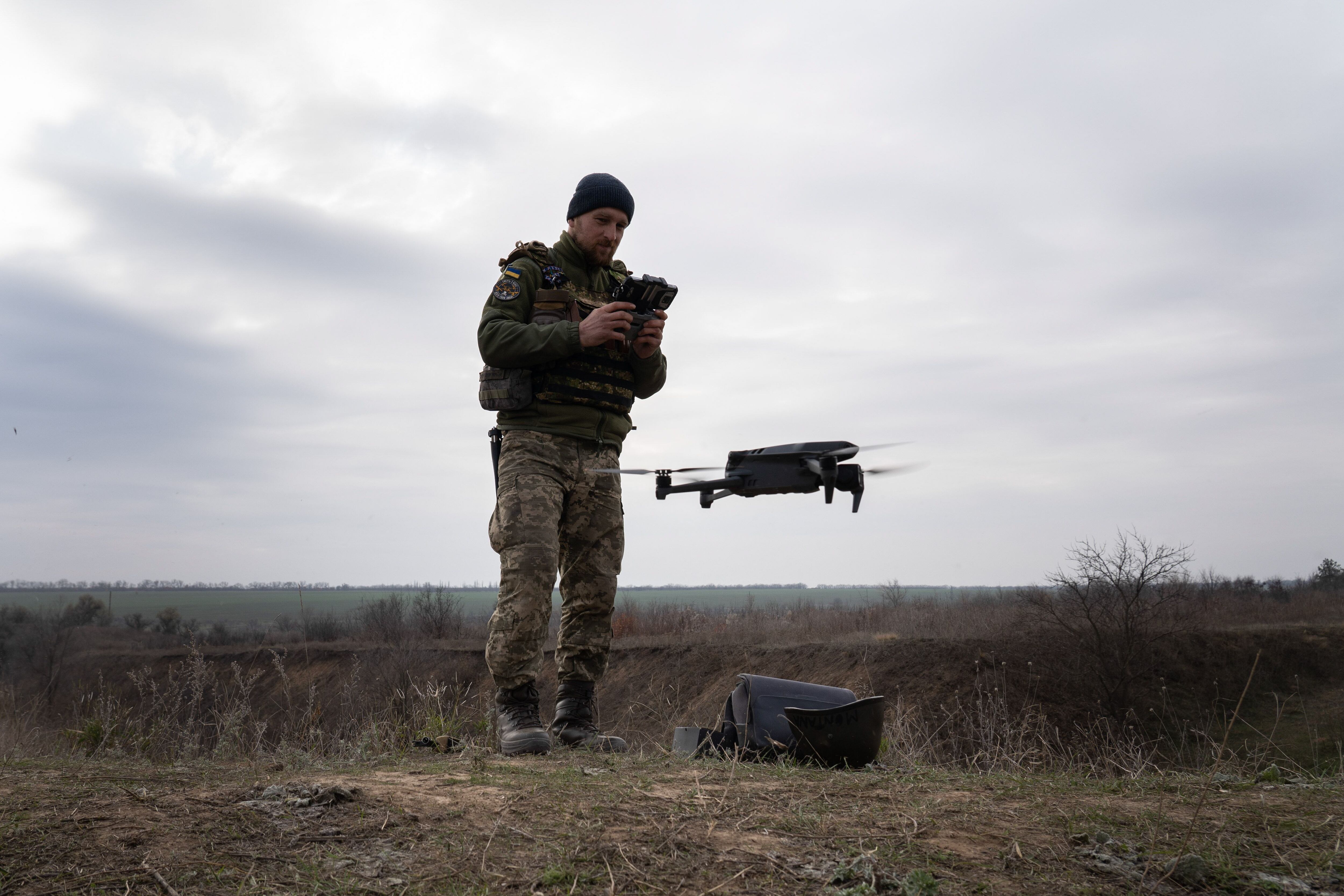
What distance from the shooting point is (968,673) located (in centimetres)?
1603

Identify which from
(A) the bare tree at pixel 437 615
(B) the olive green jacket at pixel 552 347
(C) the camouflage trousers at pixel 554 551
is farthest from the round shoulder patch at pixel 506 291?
(A) the bare tree at pixel 437 615

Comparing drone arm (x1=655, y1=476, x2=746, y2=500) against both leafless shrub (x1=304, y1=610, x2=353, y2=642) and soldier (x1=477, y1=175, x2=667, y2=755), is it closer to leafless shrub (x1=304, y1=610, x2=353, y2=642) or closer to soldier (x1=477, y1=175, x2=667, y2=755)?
soldier (x1=477, y1=175, x2=667, y2=755)

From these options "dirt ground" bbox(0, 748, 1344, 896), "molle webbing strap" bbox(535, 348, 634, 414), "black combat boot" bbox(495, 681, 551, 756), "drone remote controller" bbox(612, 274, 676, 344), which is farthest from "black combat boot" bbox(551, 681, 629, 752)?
"drone remote controller" bbox(612, 274, 676, 344)

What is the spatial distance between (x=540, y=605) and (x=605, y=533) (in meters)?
0.52

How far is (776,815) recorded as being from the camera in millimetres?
2230

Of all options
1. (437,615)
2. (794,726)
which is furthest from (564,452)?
(437,615)

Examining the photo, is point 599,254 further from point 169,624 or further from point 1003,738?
point 169,624

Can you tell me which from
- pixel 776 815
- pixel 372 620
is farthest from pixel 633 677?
pixel 776 815

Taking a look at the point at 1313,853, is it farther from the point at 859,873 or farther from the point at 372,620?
the point at 372,620

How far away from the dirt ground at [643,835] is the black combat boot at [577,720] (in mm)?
1081

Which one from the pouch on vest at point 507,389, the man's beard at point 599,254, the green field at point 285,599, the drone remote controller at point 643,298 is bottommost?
the green field at point 285,599

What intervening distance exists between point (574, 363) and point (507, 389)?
0.33 m

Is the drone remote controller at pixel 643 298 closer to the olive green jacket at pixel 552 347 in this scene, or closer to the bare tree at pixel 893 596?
the olive green jacket at pixel 552 347

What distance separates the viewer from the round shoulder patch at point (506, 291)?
400cm
